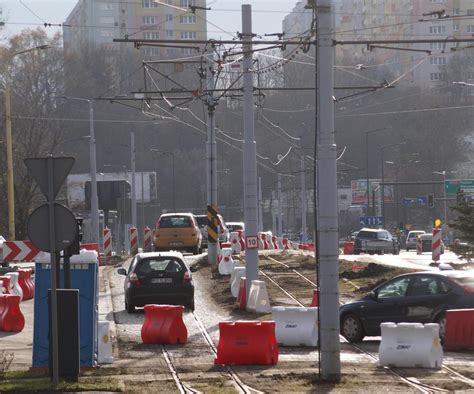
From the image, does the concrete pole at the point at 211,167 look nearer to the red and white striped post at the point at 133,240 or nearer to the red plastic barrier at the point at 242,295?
the red plastic barrier at the point at 242,295

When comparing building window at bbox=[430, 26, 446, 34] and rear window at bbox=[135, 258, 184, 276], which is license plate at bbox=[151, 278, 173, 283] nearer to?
rear window at bbox=[135, 258, 184, 276]

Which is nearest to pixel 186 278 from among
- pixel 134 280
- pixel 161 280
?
pixel 161 280

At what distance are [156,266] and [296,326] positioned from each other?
779 cm

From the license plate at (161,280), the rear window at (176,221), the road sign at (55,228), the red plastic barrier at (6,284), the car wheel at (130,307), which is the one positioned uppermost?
the road sign at (55,228)

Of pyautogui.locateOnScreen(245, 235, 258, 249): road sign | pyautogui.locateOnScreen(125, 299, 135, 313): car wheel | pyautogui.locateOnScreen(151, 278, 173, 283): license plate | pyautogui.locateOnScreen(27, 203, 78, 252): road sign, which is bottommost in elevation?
pyautogui.locateOnScreen(125, 299, 135, 313): car wheel

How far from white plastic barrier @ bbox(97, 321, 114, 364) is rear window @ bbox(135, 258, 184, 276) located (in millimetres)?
9253

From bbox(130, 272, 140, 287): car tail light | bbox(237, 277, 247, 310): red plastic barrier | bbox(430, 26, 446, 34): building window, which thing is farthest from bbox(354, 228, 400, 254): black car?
bbox(430, 26, 446, 34): building window

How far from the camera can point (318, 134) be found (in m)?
16.0

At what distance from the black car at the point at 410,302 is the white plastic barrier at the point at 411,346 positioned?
3.03 metres

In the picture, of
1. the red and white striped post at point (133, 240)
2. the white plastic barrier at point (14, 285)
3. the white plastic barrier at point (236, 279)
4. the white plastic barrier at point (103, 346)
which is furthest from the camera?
the red and white striped post at point (133, 240)

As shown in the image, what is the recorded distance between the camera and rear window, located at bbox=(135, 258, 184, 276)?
27328 millimetres

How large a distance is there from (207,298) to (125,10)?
102196mm

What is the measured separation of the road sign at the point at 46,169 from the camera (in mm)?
14547

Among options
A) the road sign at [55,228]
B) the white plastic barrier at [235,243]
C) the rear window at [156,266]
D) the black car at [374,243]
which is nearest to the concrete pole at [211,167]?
the white plastic barrier at [235,243]
